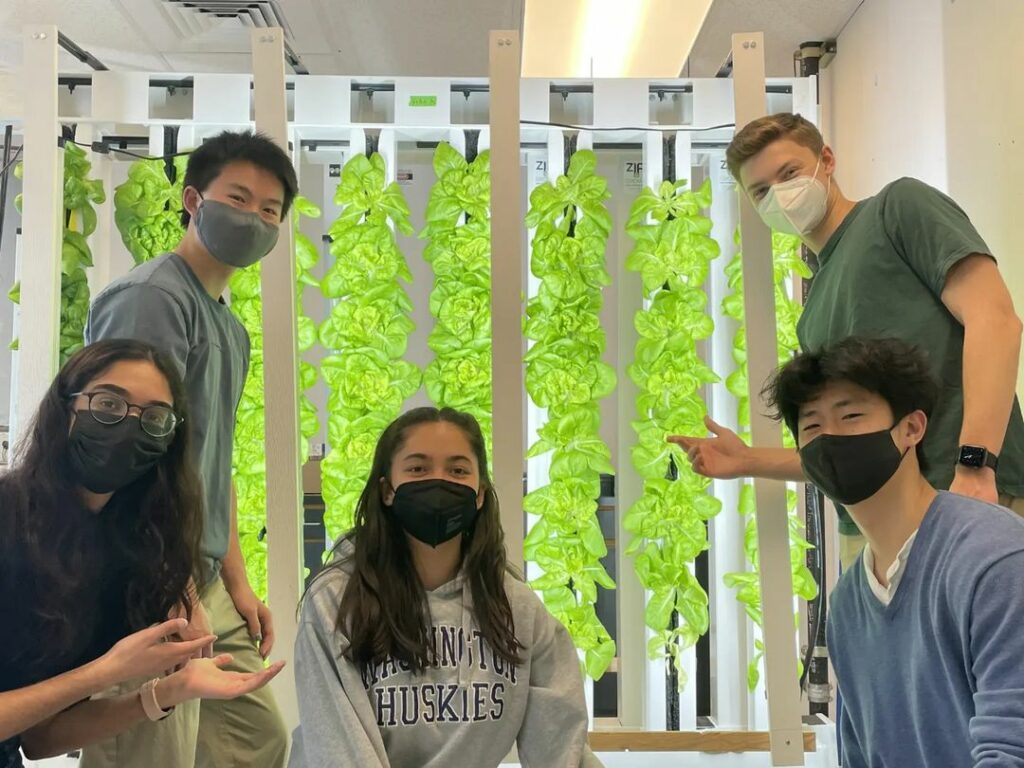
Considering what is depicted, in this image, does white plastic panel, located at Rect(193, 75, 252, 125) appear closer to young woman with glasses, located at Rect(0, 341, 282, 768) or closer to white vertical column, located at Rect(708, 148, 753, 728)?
young woman with glasses, located at Rect(0, 341, 282, 768)

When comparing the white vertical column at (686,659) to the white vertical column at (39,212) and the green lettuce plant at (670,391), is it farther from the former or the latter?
the white vertical column at (39,212)

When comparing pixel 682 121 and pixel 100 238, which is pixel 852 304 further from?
pixel 100 238

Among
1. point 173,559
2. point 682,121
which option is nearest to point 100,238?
point 173,559

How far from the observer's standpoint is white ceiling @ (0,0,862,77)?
360 centimetres

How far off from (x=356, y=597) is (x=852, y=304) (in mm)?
1089

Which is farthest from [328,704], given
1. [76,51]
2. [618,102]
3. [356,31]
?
[356,31]

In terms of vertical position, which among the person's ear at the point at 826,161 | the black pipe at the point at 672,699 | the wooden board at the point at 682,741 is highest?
the person's ear at the point at 826,161

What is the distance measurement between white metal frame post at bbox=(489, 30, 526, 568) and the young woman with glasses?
2.45 ft

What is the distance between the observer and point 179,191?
2.49m

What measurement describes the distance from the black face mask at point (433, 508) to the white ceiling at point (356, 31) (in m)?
2.42

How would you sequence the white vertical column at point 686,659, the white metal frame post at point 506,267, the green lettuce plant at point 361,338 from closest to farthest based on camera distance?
the white metal frame post at point 506,267
the green lettuce plant at point 361,338
the white vertical column at point 686,659

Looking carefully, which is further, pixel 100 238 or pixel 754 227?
pixel 100 238

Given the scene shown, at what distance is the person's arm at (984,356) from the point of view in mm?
1512

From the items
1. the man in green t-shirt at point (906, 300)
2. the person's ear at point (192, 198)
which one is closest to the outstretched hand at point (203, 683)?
the person's ear at point (192, 198)
